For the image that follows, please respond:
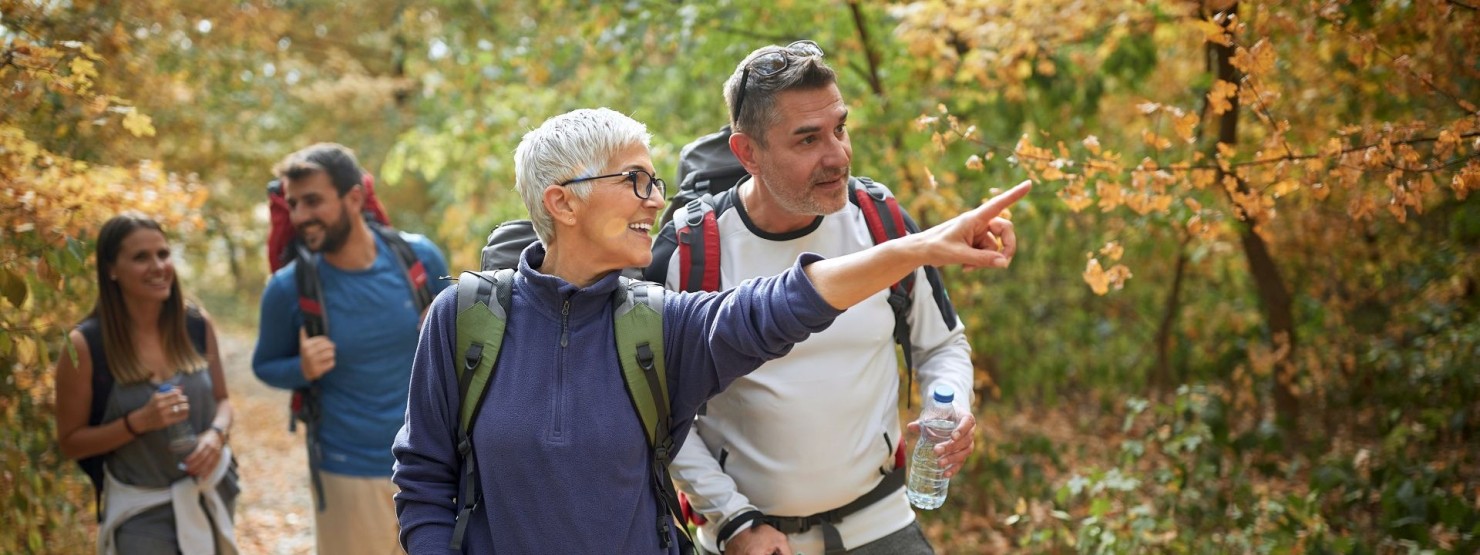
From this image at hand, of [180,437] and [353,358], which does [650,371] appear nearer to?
[353,358]

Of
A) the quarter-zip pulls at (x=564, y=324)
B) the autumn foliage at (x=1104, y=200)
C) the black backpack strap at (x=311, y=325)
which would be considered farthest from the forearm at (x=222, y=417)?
the quarter-zip pulls at (x=564, y=324)

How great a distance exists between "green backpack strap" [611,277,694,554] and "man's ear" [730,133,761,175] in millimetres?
619

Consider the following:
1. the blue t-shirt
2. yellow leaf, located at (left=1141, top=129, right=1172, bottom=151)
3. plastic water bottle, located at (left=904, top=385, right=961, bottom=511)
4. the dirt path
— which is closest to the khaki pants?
the blue t-shirt

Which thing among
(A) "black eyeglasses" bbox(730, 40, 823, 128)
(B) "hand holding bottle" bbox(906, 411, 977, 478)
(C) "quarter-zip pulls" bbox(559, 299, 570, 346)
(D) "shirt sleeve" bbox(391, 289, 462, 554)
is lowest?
(B) "hand holding bottle" bbox(906, 411, 977, 478)

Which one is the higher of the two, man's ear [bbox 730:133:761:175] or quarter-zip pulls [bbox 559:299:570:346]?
man's ear [bbox 730:133:761:175]

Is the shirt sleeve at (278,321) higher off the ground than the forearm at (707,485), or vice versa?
the shirt sleeve at (278,321)

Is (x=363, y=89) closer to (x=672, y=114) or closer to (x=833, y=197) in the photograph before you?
(x=672, y=114)

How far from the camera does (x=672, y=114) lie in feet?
24.9

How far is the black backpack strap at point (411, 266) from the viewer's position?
14.8 ft

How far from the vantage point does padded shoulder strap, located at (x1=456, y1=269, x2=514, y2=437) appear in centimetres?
232

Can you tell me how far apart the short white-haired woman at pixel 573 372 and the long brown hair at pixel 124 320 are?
2.28 m

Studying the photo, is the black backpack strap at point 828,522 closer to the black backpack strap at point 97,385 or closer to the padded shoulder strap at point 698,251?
the padded shoulder strap at point 698,251

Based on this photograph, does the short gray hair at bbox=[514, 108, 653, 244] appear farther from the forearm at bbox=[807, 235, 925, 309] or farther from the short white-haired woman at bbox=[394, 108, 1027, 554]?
the forearm at bbox=[807, 235, 925, 309]

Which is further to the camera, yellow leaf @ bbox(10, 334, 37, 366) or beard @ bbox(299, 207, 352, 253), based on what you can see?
beard @ bbox(299, 207, 352, 253)
